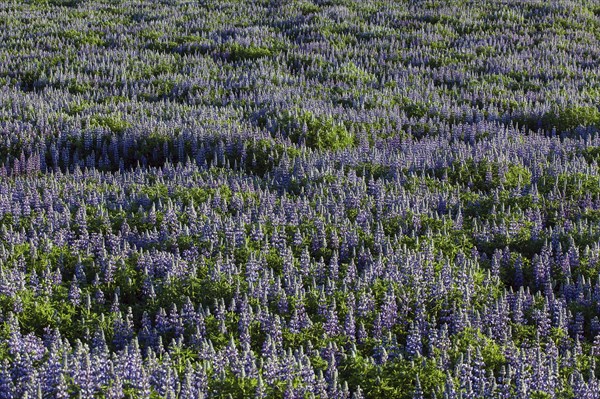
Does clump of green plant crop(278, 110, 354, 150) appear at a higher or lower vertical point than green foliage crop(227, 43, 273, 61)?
lower

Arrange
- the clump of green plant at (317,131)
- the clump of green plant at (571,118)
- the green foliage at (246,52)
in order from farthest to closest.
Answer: the green foliage at (246,52), the clump of green plant at (571,118), the clump of green plant at (317,131)

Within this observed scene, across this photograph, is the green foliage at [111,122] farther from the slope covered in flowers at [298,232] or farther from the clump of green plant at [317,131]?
the clump of green plant at [317,131]

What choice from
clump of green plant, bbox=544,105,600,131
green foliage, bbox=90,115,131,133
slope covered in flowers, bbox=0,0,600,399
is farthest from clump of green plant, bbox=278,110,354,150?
clump of green plant, bbox=544,105,600,131

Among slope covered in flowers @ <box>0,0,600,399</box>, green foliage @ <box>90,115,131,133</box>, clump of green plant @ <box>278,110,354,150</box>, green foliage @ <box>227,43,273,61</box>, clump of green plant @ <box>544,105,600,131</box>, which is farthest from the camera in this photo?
green foliage @ <box>227,43,273,61</box>

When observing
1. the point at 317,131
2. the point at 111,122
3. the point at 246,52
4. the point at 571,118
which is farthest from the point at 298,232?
the point at 246,52

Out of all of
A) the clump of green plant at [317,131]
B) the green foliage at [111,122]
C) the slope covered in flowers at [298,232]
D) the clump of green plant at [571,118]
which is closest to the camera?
the slope covered in flowers at [298,232]

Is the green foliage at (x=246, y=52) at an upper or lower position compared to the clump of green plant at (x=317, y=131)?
upper

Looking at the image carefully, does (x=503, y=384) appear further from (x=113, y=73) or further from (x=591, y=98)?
(x=113, y=73)

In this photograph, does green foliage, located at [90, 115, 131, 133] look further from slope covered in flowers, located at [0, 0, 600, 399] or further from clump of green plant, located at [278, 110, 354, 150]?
clump of green plant, located at [278, 110, 354, 150]

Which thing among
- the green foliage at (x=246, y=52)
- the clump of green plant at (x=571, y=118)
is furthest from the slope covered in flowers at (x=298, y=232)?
the green foliage at (x=246, y=52)

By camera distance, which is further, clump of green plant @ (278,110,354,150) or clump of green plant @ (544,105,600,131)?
clump of green plant @ (544,105,600,131)

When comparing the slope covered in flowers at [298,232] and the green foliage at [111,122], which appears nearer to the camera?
the slope covered in flowers at [298,232]
